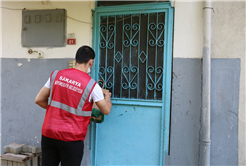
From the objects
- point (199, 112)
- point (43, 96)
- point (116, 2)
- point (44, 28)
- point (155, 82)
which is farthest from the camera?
point (44, 28)

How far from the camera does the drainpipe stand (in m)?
2.71

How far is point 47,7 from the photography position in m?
3.37

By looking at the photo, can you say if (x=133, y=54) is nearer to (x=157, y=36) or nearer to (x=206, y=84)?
(x=157, y=36)

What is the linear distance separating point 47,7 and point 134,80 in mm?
1945

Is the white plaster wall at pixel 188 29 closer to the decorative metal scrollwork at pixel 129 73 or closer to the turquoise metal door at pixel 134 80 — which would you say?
the turquoise metal door at pixel 134 80

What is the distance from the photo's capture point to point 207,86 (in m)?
2.72

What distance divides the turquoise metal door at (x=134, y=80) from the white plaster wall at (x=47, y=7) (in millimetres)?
185

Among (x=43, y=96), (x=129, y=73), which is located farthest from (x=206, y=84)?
(x=43, y=96)

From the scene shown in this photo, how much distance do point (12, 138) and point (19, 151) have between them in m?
0.44

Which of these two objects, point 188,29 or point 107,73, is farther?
point 107,73

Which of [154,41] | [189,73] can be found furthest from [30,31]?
[189,73]

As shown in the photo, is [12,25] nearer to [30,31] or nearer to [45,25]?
[30,31]

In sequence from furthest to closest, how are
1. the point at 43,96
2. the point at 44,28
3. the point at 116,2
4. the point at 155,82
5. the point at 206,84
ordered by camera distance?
the point at 44,28 < the point at 116,2 < the point at 155,82 < the point at 206,84 < the point at 43,96

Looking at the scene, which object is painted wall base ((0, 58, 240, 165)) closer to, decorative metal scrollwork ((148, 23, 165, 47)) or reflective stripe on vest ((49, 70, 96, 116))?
decorative metal scrollwork ((148, 23, 165, 47))
